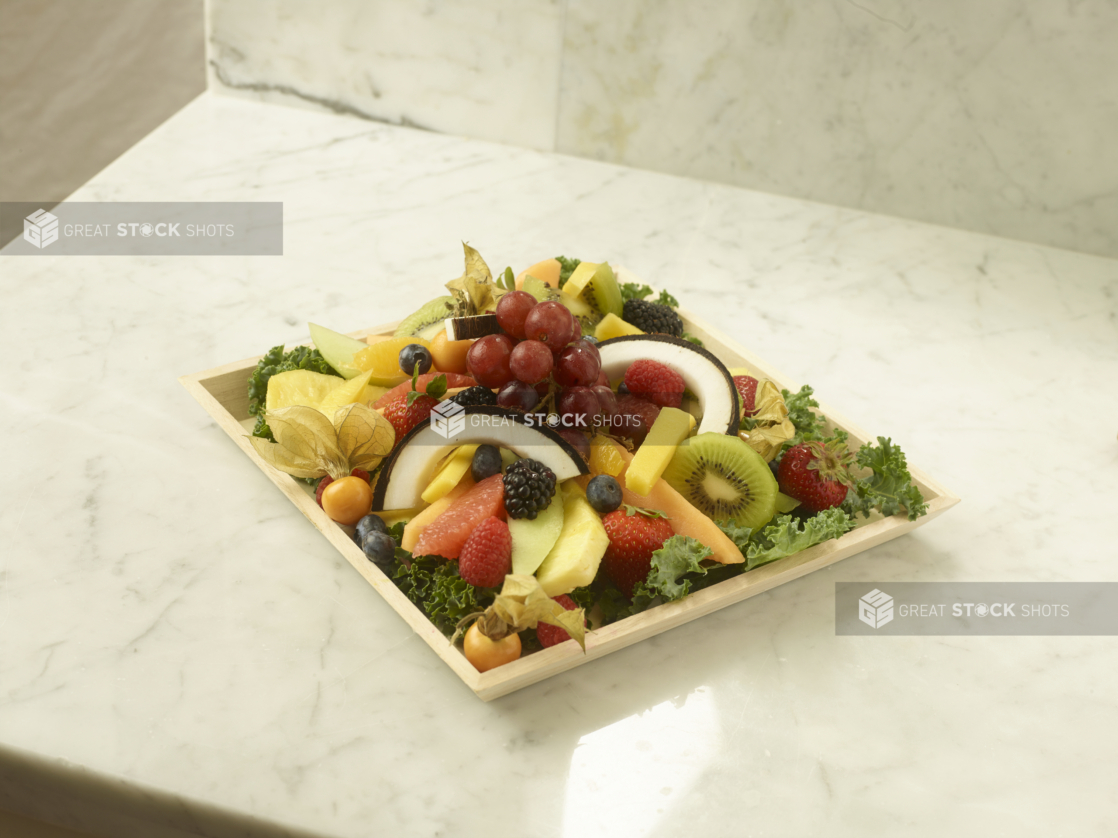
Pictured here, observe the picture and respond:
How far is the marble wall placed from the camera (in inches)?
78.7

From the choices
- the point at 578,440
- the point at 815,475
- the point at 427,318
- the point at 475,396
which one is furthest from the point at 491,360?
the point at 815,475

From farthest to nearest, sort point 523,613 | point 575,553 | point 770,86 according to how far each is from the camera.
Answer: point 770,86
point 575,553
point 523,613

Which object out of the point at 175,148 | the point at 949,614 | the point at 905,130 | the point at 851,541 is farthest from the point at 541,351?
the point at 175,148

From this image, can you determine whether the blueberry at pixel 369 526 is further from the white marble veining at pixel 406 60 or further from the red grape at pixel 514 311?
the white marble veining at pixel 406 60

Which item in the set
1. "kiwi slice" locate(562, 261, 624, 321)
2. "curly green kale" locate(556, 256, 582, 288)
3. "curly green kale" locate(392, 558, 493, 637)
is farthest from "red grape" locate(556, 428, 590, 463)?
"curly green kale" locate(556, 256, 582, 288)

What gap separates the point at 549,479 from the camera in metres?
1.17

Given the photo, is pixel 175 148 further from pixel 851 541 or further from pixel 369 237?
pixel 851 541

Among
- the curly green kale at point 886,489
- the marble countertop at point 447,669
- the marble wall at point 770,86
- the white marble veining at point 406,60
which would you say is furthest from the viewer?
the white marble veining at point 406,60

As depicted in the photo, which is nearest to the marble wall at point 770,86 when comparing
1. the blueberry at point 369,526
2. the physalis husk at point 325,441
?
the physalis husk at point 325,441

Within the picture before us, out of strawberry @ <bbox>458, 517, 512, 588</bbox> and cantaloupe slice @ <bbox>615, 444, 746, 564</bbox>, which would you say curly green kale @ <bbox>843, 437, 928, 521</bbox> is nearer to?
cantaloupe slice @ <bbox>615, 444, 746, 564</bbox>

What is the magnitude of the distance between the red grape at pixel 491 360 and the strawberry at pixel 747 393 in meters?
0.38

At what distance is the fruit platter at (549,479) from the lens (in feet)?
3.65

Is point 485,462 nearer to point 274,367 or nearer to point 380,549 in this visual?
point 380,549

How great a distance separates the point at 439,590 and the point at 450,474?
0.51 feet
